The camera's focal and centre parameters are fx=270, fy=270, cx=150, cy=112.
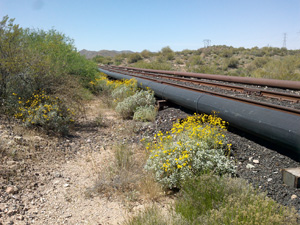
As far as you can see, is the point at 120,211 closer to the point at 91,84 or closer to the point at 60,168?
the point at 60,168

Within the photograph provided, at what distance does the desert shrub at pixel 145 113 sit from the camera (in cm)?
922

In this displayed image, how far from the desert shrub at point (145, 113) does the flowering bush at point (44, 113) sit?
2.33 metres

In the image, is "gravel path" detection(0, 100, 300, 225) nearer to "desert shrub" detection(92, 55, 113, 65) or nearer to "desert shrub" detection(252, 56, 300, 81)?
"desert shrub" detection(252, 56, 300, 81)

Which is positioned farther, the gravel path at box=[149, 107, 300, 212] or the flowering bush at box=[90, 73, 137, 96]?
the flowering bush at box=[90, 73, 137, 96]

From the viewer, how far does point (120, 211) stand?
443cm

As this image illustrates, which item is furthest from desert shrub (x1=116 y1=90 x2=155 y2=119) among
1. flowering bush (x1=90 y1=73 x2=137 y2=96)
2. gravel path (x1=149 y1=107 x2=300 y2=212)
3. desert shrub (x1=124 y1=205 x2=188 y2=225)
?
desert shrub (x1=124 y1=205 x2=188 y2=225)

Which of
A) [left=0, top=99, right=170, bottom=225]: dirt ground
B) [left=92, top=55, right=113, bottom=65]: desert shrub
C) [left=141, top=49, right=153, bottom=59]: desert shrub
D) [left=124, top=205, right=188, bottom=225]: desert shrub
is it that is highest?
[left=141, top=49, right=153, bottom=59]: desert shrub

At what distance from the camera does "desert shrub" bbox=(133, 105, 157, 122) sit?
30.2 feet

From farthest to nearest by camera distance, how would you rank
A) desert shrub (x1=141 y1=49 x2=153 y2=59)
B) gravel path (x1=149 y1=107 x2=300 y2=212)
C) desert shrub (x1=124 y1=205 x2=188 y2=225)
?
desert shrub (x1=141 y1=49 x2=153 y2=59)
gravel path (x1=149 y1=107 x2=300 y2=212)
desert shrub (x1=124 y1=205 x2=188 y2=225)

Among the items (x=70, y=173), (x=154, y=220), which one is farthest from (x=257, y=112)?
(x=70, y=173)

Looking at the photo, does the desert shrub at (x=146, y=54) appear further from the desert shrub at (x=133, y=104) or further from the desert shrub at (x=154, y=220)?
the desert shrub at (x=154, y=220)

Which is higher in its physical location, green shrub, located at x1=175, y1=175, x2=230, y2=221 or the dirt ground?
green shrub, located at x1=175, y1=175, x2=230, y2=221

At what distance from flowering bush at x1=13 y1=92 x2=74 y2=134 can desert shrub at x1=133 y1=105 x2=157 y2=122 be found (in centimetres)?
233

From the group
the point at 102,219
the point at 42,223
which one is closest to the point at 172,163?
the point at 102,219
